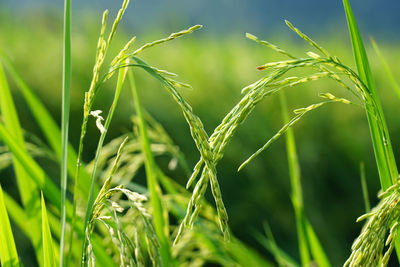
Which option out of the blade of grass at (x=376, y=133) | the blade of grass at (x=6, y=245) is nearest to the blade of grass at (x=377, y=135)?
the blade of grass at (x=376, y=133)

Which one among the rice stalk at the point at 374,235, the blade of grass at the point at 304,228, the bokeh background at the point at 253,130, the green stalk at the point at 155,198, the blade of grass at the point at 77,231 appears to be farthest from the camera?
the bokeh background at the point at 253,130

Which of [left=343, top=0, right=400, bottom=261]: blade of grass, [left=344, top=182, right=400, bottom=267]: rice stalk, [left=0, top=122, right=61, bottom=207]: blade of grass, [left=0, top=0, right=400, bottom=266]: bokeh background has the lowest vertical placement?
[left=0, top=0, right=400, bottom=266]: bokeh background

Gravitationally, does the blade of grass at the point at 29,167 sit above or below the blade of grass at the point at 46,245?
above

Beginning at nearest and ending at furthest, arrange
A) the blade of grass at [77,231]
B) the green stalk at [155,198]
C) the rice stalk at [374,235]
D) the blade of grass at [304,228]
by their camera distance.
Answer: the rice stalk at [374,235]
the blade of grass at [77,231]
the green stalk at [155,198]
the blade of grass at [304,228]

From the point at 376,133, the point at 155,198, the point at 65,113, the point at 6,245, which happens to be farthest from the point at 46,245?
the point at 376,133

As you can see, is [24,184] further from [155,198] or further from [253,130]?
[253,130]

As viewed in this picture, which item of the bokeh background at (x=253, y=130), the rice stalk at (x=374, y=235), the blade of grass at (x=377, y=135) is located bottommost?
the bokeh background at (x=253, y=130)

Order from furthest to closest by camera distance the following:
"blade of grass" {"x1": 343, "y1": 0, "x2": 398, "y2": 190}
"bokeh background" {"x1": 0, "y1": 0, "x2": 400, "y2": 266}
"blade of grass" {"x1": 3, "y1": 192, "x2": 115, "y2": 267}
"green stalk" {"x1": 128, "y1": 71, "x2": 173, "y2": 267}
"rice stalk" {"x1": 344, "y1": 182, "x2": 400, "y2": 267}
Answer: "bokeh background" {"x1": 0, "y1": 0, "x2": 400, "y2": 266}
"green stalk" {"x1": 128, "y1": 71, "x2": 173, "y2": 267}
"blade of grass" {"x1": 3, "y1": 192, "x2": 115, "y2": 267}
"blade of grass" {"x1": 343, "y1": 0, "x2": 398, "y2": 190}
"rice stalk" {"x1": 344, "y1": 182, "x2": 400, "y2": 267}

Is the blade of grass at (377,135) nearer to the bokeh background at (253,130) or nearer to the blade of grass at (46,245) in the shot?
the blade of grass at (46,245)

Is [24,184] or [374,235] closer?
[374,235]

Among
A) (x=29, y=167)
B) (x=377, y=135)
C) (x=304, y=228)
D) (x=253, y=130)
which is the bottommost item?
(x=253, y=130)

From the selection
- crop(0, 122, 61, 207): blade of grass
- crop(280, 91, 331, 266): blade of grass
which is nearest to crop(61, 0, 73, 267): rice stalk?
crop(0, 122, 61, 207): blade of grass

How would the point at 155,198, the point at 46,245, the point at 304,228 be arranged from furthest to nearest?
the point at 304,228, the point at 155,198, the point at 46,245

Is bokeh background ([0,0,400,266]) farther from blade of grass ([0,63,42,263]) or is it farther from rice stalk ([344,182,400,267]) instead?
rice stalk ([344,182,400,267])
